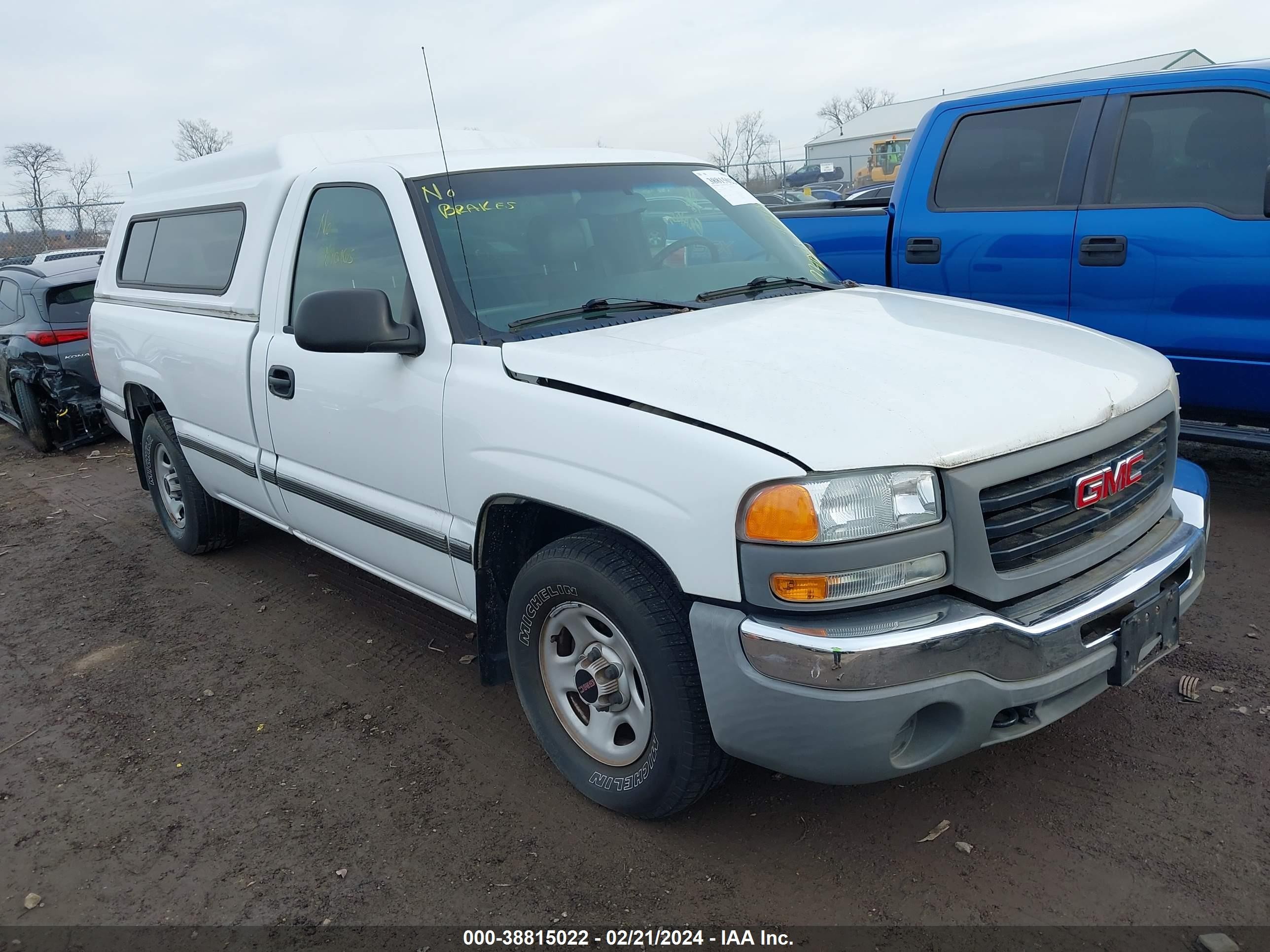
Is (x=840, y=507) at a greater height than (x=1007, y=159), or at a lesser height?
lesser

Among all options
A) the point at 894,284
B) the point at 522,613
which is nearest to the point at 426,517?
the point at 522,613

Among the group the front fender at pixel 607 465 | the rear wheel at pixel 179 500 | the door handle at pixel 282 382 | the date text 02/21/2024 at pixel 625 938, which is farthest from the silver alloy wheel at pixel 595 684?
the rear wheel at pixel 179 500

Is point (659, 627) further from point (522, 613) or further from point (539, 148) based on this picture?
point (539, 148)

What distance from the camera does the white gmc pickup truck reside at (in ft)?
7.27

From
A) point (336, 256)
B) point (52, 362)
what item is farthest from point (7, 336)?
point (336, 256)

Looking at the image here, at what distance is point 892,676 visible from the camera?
217cm

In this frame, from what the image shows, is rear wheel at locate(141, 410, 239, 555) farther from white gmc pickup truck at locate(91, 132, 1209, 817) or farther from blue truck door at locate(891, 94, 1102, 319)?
blue truck door at locate(891, 94, 1102, 319)

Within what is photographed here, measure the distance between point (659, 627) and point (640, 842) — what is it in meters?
0.73

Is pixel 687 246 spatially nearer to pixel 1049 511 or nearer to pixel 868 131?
pixel 1049 511

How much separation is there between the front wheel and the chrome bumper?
0.29m

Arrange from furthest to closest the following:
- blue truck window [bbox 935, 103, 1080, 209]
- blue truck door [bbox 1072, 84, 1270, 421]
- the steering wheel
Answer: blue truck window [bbox 935, 103, 1080, 209], blue truck door [bbox 1072, 84, 1270, 421], the steering wheel

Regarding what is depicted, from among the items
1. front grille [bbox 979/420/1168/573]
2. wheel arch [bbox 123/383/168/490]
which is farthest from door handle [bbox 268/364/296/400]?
front grille [bbox 979/420/1168/573]

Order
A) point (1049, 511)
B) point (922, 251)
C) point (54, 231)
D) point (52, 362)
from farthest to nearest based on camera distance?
1. point (54, 231)
2. point (52, 362)
3. point (922, 251)
4. point (1049, 511)

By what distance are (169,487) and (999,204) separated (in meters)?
4.79
